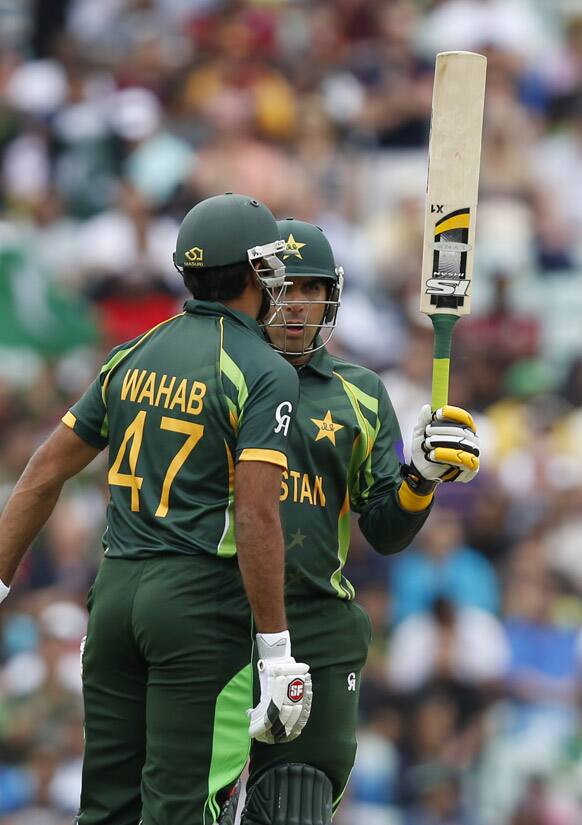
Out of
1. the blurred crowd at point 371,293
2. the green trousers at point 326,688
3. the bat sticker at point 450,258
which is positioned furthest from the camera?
the blurred crowd at point 371,293

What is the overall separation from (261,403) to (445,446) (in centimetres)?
67

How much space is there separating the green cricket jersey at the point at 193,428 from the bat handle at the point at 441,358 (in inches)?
23.8

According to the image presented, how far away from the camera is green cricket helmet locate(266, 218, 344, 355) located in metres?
4.68

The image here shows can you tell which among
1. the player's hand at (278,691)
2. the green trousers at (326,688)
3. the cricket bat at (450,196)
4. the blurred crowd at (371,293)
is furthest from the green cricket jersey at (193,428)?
the blurred crowd at (371,293)

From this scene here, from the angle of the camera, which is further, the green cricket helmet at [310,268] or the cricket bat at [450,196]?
the green cricket helmet at [310,268]

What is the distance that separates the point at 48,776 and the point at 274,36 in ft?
18.1

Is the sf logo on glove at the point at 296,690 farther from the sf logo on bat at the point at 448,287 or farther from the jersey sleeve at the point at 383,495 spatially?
the sf logo on bat at the point at 448,287

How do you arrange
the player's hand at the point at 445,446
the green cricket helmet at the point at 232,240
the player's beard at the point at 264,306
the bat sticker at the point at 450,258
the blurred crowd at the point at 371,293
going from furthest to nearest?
1. the blurred crowd at the point at 371,293
2. the bat sticker at the point at 450,258
3. the player's hand at the point at 445,446
4. the player's beard at the point at 264,306
5. the green cricket helmet at the point at 232,240

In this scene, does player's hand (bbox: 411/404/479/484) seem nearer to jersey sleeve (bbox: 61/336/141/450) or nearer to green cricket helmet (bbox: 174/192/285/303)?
green cricket helmet (bbox: 174/192/285/303)

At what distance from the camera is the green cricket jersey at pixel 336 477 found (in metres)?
4.52

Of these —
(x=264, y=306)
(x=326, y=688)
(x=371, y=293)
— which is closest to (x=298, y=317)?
(x=264, y=306)

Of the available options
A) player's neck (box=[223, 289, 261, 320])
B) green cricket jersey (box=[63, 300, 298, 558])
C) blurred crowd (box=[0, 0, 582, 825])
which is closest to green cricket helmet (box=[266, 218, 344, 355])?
player's neck (box=[223, 289, 261, 320])

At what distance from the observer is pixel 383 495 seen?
15.4 feet

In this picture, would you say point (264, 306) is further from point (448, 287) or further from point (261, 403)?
point (448, 287)
